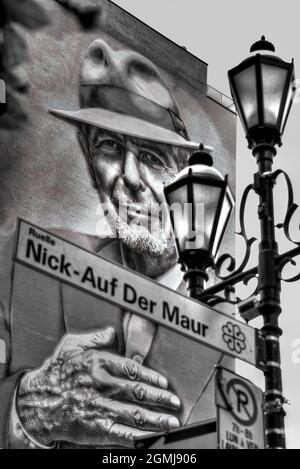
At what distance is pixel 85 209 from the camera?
103 ft

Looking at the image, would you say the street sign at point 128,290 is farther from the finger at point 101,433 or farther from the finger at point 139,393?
the finger at point 139,393

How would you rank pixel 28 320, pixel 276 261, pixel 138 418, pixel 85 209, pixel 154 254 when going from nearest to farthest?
pixel 276 261
pixel 28 320
pixel 138 418
pixel 85 209
pixel 154 254

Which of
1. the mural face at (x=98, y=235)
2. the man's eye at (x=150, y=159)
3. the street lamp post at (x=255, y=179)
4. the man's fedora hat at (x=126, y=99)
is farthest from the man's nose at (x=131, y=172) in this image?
the street lamp post at (x=255, y=179)

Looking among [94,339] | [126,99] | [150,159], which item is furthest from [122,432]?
[126,99]

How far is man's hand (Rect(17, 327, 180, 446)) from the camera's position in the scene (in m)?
27.1

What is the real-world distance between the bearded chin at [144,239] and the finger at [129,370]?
4.52 m

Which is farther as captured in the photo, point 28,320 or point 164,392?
point 164,392

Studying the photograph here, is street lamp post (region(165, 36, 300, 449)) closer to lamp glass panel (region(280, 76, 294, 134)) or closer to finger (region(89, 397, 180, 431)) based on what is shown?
lamp glass panel (region(280, 76, 294, 134))

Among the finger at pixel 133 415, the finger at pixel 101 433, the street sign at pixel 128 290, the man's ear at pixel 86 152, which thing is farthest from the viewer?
the man's ear at pixel 86 152

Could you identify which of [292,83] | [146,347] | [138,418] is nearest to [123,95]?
[146,347]

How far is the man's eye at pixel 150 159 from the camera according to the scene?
3492 centimetres
